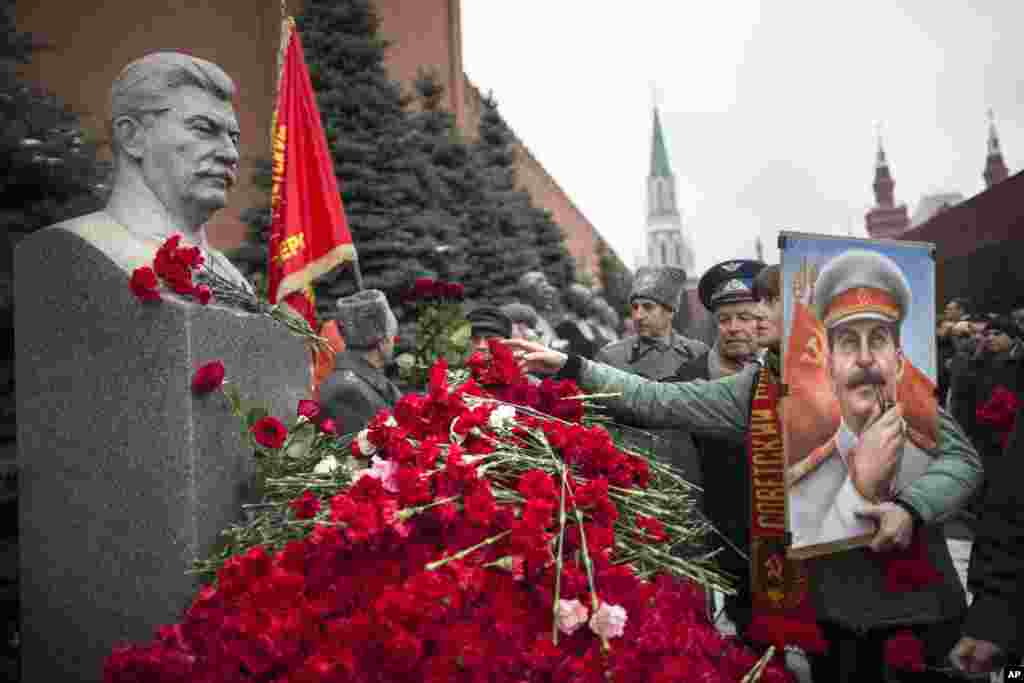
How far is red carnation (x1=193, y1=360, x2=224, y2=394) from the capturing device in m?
2.33

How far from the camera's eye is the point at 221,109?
284cm

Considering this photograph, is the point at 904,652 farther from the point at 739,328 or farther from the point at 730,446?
the point at 739,328

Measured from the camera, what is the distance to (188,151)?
9.05ft

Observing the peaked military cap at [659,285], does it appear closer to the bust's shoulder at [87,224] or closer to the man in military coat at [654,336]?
the man in military coat at [654,336]

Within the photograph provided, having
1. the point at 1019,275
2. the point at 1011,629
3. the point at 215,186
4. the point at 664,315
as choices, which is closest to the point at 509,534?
the point at 1011,629

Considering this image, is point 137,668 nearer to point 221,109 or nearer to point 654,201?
point 221,109

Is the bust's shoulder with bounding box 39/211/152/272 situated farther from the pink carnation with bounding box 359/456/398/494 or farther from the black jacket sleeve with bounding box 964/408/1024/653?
the black jacket sleeve with bounding box 964/408/1024/653

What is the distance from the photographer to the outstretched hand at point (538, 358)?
290 centimetres

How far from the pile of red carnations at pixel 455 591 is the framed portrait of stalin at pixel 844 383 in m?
0.44

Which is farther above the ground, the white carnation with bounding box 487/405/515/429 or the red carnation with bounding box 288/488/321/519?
the white carnation with bounding box 487/405/515/429

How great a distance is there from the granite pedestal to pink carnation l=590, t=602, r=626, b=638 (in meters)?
1.19

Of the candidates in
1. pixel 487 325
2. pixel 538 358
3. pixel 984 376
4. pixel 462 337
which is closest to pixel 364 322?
pixel 462 337

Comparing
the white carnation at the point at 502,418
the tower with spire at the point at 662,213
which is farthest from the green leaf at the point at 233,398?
the tower with spire at the point at 662,213

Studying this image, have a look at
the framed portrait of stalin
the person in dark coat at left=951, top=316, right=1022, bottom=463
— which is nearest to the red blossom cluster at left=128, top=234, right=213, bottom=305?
the framed portrait of stalin
